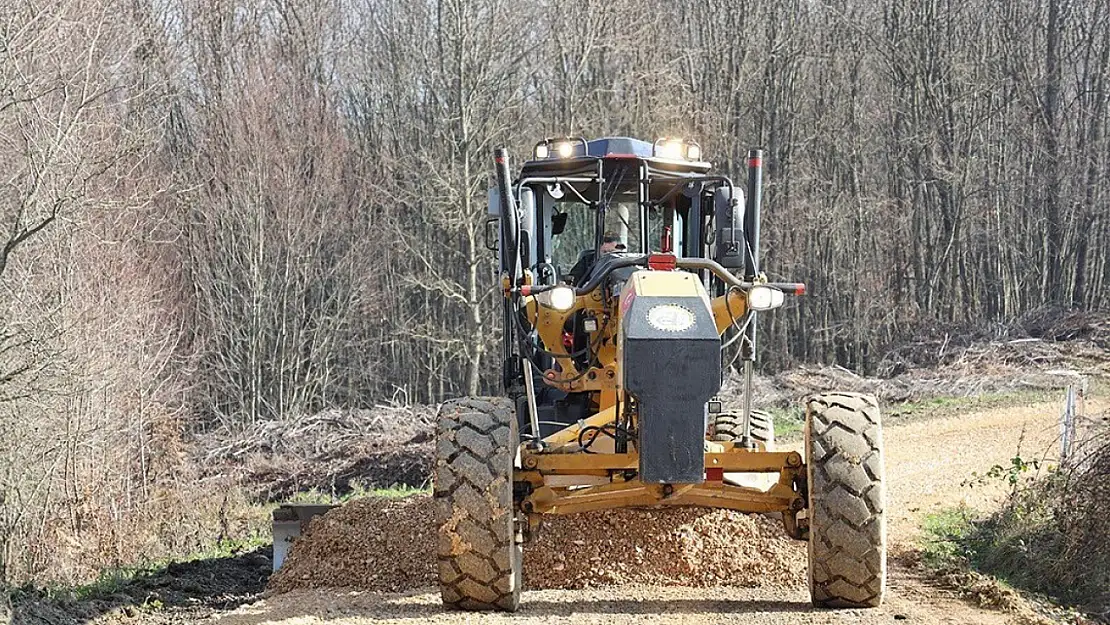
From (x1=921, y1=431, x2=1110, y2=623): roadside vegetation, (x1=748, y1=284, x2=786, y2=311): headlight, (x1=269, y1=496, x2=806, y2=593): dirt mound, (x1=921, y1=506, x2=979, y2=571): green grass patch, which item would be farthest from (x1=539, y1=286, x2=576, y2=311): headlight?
(x1=921, y1=506, x2=979, y2=571): green grass patch

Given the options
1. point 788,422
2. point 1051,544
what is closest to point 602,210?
point 1051,544

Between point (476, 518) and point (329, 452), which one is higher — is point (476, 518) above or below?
above

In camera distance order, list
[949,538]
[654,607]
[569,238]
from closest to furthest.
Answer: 1. [654,607]
2. [569,238]
3. [949,538]

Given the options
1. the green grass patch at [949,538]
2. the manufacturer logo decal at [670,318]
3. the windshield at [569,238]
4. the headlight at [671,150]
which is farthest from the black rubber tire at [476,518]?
the green grass patch at [949,538]

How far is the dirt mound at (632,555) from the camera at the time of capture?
7.74 meters

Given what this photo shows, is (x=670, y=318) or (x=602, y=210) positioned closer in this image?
(x=670, y=318)

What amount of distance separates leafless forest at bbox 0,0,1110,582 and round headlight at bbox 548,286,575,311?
56.0ft

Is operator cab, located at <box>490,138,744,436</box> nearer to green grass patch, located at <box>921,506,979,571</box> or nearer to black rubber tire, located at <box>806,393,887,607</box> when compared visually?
black rubber tire, located at <box>806,393,887,607</box>

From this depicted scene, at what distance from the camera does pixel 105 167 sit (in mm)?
12406

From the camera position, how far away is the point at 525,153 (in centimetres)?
2662

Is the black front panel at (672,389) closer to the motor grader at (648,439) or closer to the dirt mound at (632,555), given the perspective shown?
the motor grader at (648,439)

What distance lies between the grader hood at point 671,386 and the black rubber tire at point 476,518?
870 millimetres

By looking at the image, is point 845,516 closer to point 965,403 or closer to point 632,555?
point 632,555

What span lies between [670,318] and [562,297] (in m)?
0.77
